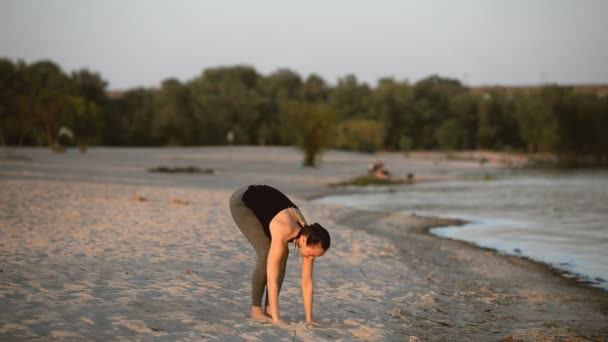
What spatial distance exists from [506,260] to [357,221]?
5812mm

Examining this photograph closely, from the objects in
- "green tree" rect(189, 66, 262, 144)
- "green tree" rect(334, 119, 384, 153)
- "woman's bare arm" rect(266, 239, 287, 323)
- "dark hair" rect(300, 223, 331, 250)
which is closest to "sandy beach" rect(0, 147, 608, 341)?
"woman's bare arm" rect(266, 239, 287, 323)

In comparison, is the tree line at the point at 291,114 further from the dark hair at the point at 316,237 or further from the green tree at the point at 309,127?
the dark hair at the point at 316,237

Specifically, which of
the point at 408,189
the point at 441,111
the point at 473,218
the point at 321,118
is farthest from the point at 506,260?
the point at 441,111

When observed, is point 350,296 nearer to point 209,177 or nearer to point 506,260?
point 506,260

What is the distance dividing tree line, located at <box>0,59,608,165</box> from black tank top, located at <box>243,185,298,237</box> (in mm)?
37308

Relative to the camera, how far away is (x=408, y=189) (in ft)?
103

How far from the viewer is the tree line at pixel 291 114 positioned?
44000mm

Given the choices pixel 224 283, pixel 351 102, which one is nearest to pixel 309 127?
pixel 224 283

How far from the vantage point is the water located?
42.2 feet

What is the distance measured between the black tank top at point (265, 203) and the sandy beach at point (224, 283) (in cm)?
114

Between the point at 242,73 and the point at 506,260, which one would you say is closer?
the point at 506,260

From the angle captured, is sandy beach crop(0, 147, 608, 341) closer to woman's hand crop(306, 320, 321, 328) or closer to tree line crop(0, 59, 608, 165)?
woman's hand crop(306, 320, 321, 328)

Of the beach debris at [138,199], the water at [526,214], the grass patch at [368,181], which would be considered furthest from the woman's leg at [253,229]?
the grass patch at [368,181]

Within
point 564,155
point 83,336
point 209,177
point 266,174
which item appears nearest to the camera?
point 83,336
